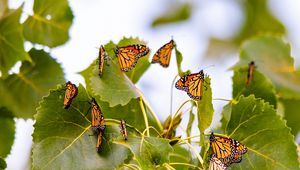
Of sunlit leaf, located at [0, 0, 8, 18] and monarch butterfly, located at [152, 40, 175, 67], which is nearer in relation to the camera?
monarch butterfly, located at [152, 40, 175, 67]

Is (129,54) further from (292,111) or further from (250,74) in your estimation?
(292,111)

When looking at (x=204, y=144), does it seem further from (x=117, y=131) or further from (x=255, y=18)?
(x=255, y=18)

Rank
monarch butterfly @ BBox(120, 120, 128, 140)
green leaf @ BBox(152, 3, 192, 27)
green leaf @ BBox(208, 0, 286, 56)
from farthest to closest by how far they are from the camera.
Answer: green leaf @ BBox(152, 3, 192, 27)
green leaf @ BBox(208, 0, 286, 56)
monarch butterfly @ BBox(120, 120, 128, 140)

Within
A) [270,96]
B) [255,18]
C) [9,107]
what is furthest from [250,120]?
[255,18]

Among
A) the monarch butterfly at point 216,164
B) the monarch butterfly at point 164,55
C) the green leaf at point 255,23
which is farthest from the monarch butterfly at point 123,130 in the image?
the green leaf at point 255,23

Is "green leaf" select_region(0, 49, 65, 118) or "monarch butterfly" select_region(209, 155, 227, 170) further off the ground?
"green leaf" select_region(0, 49, 65, 118)

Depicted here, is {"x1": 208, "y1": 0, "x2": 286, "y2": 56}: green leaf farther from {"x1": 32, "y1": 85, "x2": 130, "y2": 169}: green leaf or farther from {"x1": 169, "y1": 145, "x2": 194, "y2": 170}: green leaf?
{"x1": 32, "y1": 85, "x2": 130, "y2": 169}: green leaf

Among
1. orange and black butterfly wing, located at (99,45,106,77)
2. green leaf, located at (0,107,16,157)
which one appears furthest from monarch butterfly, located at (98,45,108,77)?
green leaf, located at (0,107,16,157)
